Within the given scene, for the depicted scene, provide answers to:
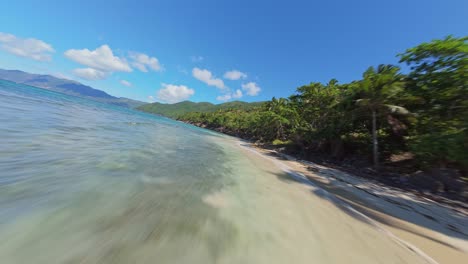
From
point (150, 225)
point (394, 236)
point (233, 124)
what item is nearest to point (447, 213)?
point (394, 236)

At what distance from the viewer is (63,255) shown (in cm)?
254

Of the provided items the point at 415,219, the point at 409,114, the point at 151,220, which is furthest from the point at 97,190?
the point at 409,114

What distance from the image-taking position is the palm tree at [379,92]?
1484 centimetres

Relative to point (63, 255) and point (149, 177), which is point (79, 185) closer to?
point (149, 177)

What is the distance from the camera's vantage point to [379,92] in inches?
599

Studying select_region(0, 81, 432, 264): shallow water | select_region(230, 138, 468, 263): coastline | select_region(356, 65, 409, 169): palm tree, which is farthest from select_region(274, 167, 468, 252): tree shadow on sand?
select_region(356, 65, 409, 169): palm tree

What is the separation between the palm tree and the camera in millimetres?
14844

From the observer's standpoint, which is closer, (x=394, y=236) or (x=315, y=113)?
(x=394, y=236)

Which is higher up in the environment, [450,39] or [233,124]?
[450,39]

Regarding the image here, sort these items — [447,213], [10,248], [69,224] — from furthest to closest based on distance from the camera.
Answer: [447,213] < [69,224] < [10,248]

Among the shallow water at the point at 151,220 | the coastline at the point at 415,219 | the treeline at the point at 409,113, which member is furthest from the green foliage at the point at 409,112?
the shallow water at the point at 151,220

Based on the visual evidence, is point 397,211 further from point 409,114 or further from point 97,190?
point 409,114

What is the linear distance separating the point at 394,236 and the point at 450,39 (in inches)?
628

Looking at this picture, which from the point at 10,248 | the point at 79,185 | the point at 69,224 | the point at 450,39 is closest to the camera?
the point at 10,248
